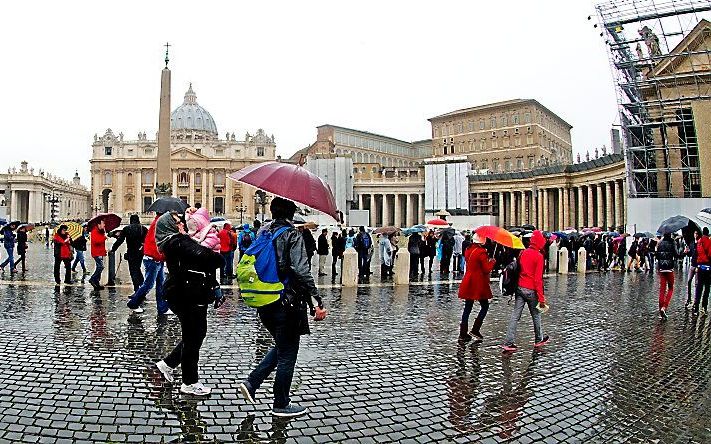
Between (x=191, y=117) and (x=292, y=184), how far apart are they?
11104cm

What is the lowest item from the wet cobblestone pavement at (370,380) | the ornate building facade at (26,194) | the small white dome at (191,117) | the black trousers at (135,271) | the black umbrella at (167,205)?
the wet cobblestone pavement at (370,380)

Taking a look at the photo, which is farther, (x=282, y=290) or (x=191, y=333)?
(x=191, y=333)

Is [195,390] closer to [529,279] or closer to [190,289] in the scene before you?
[190,289]

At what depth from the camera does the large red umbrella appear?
16.7ft

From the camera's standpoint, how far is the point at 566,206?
181ft

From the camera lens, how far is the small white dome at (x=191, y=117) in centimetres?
10969

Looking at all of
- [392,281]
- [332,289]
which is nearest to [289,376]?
[332,289]

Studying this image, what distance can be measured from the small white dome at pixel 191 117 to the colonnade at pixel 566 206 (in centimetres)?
6374

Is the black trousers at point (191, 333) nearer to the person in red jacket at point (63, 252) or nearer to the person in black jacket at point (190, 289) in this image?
the person in black jacket at point (190, 289)

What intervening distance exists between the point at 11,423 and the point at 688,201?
106 ft

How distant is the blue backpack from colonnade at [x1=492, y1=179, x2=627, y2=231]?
140ft

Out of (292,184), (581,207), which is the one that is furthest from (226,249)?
(581,207)

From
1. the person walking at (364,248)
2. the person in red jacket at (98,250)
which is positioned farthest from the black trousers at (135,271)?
the person walking at (364,248)

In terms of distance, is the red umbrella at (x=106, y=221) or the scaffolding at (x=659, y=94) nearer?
the red umbrella at (x=106, y=221)
